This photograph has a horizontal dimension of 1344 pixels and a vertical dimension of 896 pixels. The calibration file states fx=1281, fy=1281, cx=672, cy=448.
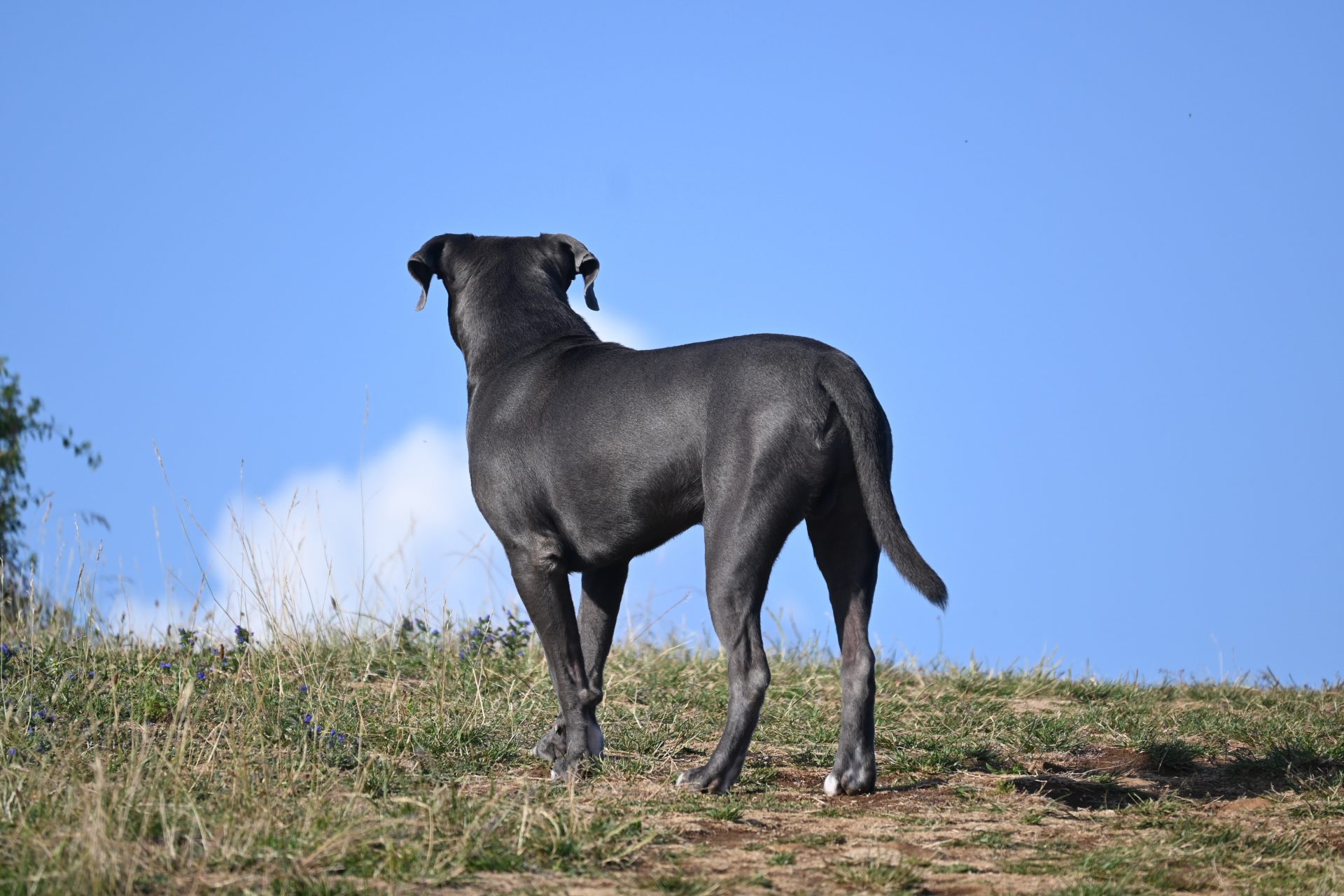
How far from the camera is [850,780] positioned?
15.9 feet

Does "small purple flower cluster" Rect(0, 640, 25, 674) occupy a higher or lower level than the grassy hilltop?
higher

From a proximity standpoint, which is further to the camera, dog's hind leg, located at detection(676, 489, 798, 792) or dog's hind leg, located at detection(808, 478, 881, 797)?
dog's hind leg, located at detection(808, 478, 881, 797)

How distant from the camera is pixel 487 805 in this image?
3.78 metres

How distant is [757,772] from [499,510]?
1504 mm

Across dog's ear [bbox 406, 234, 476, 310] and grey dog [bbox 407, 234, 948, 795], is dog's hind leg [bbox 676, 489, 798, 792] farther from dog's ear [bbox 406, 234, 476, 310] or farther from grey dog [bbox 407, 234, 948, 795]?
dog's ear [bbox 406, 234, 476, 310]

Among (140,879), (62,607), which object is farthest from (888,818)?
(62,607)

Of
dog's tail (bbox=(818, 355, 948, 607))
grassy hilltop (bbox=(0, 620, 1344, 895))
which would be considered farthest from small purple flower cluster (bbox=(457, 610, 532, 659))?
dog's tail (bbox=(818, 355, 948, 607))

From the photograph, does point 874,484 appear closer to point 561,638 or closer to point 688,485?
point 688,485

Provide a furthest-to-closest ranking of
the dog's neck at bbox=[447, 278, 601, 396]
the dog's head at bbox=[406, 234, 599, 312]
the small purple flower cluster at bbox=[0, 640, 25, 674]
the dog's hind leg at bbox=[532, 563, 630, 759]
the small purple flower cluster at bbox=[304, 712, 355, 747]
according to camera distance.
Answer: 1. the small purple flower cluster at bbox=[0, 640, 25, 674]
2. the dog's head at bbox=[406, 234, 599, 312]
3. the dog's neck at bbox=[447, 278, 601, 396]
4. the dog's hind leg at bbox=[532, 563, 630, 759]
5. the small purple flower cluster at bbox=[304, 712, 355, 747]

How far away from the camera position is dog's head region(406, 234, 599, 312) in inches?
237

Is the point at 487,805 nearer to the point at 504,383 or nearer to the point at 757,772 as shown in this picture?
the point at 757,772

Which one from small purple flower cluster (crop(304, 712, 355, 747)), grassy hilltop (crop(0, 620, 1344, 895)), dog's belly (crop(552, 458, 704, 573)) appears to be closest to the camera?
grassy hilltop (crop(0, 620, 1344, 895))

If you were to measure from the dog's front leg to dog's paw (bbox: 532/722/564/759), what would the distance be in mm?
45

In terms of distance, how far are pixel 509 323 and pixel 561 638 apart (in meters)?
1.48
